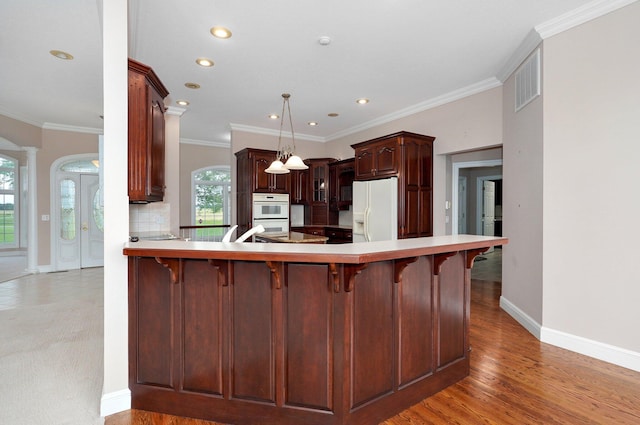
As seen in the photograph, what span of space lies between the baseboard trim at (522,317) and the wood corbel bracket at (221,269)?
3.03 metres

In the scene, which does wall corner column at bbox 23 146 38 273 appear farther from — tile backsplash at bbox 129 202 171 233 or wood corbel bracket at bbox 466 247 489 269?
wood corbel bracket at bbox 466 247 489 269

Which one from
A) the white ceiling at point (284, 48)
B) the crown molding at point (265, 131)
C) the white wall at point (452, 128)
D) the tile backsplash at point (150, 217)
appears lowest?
the tile backsplash at point (150, 217)

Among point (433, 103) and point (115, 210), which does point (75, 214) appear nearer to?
point (115, 210)

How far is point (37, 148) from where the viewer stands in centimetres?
628

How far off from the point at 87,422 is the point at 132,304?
27.5 inches

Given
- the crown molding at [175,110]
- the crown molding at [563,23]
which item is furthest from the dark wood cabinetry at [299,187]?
the crown molding at [563,23]

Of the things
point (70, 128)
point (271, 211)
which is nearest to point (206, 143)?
point (70, 128)

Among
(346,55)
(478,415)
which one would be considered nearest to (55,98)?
(346,55)

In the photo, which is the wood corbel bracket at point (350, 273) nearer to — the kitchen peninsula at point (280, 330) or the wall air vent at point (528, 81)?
the kitchen peninsula at point (280, 330)

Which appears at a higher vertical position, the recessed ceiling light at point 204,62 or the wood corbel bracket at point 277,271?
the recessed ceiling light at point 204,62

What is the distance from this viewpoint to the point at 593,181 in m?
2.73

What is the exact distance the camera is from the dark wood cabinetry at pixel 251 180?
591 cm

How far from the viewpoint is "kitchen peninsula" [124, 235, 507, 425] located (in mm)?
1740

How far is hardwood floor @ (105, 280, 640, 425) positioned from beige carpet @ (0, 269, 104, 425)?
0.46 metres
